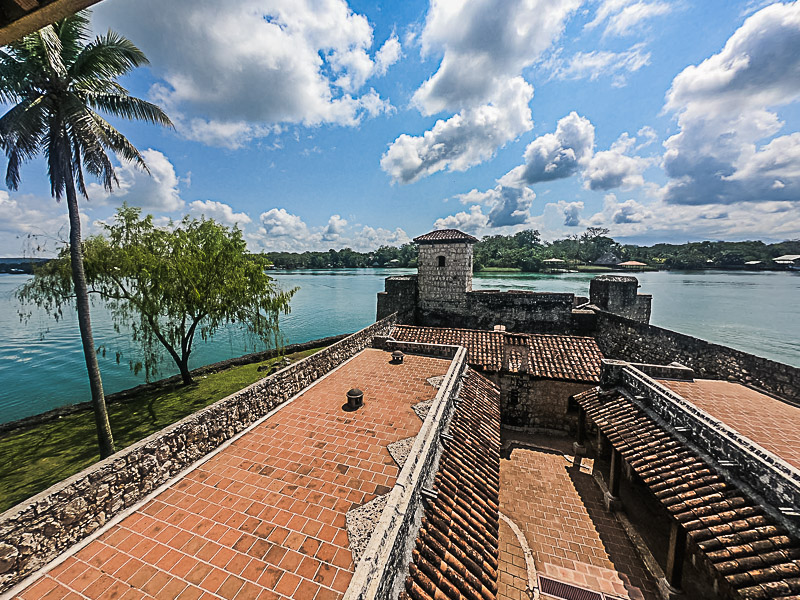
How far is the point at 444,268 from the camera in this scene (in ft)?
64.3

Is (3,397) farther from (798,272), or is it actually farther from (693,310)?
(798,272)

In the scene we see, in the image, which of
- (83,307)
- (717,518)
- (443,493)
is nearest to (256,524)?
(443,493)

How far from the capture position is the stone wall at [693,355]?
9406 mm

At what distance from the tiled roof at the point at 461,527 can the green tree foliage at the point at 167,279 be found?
12.0 m

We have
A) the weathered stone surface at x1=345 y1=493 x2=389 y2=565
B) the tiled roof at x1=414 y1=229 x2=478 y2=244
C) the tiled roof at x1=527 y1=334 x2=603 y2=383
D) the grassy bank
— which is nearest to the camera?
the weathered stone surface at x1=345 y1=493 x2=389 y2=565

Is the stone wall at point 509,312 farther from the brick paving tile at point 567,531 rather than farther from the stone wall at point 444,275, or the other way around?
the brick paving tile at point 567,531

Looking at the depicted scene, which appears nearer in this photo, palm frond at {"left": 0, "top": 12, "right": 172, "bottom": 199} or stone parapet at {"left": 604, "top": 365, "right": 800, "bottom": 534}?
stone parapet at {"left": 604, "top": 365, "right": 800, "bottom": 534}

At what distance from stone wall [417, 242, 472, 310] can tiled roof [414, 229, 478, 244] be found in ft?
0.92

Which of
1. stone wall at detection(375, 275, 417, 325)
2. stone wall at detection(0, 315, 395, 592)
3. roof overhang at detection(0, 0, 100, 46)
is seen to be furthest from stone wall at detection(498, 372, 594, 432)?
roof overhang at detection(0, 0, 100, 46)

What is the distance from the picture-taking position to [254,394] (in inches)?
288

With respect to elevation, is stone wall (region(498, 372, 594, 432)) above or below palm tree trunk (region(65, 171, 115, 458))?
below

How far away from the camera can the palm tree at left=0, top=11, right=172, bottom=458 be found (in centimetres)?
810

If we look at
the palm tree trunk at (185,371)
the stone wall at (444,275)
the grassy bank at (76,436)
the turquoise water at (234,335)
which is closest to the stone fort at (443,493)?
the stone wall at (444,275)

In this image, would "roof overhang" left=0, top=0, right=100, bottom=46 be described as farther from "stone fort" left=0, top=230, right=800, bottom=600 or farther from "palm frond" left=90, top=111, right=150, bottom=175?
"palm frond" left=90, top=111, right=150, bottom=175
